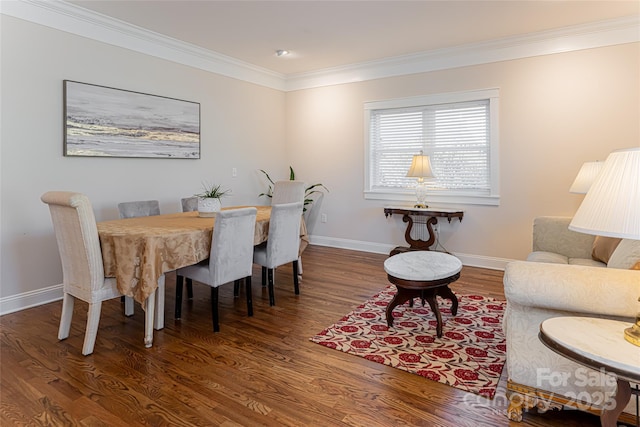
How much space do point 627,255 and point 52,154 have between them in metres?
4.32

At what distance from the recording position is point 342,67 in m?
5.34

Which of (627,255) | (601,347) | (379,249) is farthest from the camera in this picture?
(379,249)

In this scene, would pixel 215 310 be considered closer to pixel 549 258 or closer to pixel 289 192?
pixel 289 192

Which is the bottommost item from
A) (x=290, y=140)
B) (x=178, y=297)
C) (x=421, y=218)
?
(x=178, y=297)

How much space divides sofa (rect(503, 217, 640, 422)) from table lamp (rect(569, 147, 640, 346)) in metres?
0.21

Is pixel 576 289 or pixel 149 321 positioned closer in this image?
pixel 576 289

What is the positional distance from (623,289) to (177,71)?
4547 mm

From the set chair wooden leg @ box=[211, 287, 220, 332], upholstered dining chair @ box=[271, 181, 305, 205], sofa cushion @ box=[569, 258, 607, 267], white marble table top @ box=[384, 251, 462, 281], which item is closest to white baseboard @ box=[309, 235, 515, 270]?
sofa cushion @ box=[569, 258, 607, 267]

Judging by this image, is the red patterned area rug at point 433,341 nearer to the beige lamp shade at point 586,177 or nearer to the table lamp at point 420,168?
the beige lamp shade at point 586,177

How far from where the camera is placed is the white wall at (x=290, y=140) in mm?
3207

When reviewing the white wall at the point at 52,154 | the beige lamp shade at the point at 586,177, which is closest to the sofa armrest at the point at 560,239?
the beige lamp shade at the point at 586,177

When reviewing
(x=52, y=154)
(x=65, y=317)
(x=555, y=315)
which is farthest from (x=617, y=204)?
(x=52, y=154)

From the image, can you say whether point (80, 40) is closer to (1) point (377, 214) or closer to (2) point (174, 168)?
(2) point (174, 168)

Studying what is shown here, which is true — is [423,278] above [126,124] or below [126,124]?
below
